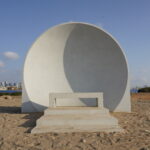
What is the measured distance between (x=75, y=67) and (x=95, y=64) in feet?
3.91

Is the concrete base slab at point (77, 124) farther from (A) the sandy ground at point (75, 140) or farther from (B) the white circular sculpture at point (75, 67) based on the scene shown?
(B) the white circular sculpture at point (75, 67)

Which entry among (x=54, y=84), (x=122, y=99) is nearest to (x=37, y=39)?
(x=54, y=84)

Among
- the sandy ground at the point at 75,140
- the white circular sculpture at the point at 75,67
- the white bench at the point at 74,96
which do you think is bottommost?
the sandy ground at the point at 75,140

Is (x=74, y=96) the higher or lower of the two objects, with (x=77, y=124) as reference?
higher

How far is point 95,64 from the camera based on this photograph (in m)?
12.5

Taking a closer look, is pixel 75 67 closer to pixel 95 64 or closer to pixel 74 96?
pixel 95 64

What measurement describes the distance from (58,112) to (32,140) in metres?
2.40

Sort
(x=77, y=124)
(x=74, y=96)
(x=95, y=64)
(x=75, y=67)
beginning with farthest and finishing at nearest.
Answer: (x=75, y=67) < (x=95, y=64) < (x=74, y=96) < (x=77, y=124)

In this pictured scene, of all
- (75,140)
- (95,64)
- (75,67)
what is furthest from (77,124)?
(75,67)

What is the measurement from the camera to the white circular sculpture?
11.6 m

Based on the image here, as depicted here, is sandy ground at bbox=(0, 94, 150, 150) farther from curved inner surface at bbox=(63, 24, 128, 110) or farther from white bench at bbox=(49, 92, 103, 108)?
curved inner surface at bbox=(63, 24, 128, 110)

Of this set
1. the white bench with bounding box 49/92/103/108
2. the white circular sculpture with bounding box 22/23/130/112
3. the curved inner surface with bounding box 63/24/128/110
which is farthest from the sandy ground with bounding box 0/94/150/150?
the curved inner surface with bounding box 63/24/128/110

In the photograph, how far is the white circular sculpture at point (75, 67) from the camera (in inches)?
456

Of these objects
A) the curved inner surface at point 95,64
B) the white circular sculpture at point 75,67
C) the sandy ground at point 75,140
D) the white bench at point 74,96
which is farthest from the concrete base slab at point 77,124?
the curved inner surface at point 95,64
